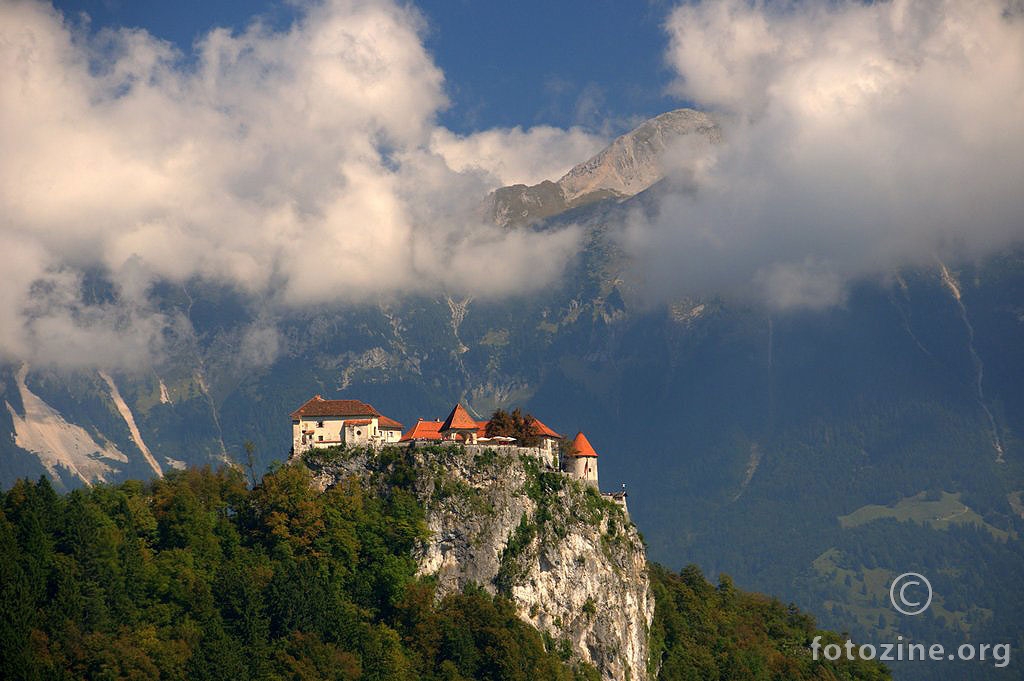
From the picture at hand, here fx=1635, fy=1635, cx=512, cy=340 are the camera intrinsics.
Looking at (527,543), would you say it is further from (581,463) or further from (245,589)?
(245,589)

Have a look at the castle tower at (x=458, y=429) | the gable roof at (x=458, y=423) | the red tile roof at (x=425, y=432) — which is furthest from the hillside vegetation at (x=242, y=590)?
the red tile roof at (x=425, y=432)

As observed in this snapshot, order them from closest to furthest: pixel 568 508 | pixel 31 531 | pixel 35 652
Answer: pixel 35 652 → pixel 31 531 → pixel 568 508

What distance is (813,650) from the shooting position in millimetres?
175500

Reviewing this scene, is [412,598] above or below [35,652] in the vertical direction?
above

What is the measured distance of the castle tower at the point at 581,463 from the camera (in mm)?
146000

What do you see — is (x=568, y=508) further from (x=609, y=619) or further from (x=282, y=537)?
(x=282, y=537)

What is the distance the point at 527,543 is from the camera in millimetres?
134375

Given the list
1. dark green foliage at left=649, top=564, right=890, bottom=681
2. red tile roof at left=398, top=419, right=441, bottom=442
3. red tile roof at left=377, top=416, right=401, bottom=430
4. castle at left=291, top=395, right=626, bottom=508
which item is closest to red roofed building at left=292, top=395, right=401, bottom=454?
castle at left=291, top=395, right=626, bottom=508

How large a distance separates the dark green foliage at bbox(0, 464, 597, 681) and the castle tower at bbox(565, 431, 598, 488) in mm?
18095

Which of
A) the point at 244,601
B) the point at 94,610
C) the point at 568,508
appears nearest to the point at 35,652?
the point at 94,610

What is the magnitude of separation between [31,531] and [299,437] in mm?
28172

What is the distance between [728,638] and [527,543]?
37.2 meters

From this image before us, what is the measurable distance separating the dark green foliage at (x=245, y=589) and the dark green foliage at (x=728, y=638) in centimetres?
1885

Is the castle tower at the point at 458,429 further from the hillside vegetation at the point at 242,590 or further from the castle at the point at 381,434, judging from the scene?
the hillside vegetation at the point at 242,590
